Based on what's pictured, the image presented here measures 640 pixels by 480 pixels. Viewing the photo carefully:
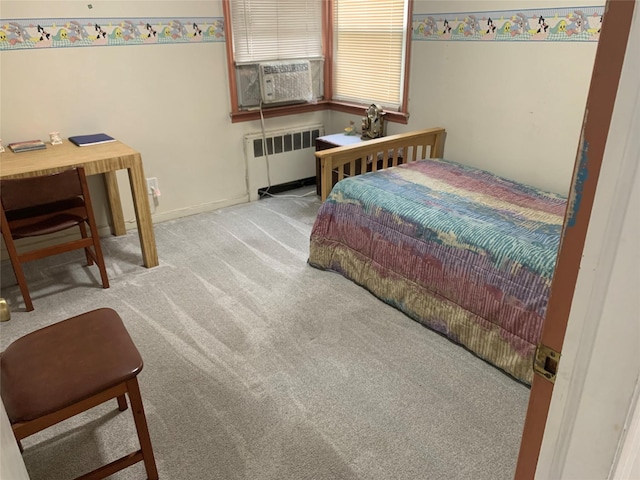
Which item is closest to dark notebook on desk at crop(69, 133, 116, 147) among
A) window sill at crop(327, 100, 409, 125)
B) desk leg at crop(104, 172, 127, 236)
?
desk leg at crop(104, 172, 127, 236)

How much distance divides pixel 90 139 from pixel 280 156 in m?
1.52

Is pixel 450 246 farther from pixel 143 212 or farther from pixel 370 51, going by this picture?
pixel 370 51

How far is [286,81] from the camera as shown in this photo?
3732 millimetres

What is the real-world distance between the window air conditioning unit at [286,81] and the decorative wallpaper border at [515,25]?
986 millimetres

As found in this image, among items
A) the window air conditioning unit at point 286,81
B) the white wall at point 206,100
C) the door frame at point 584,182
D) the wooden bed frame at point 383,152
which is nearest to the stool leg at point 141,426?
the door frame at point 584,182

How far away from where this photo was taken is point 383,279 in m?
2.46

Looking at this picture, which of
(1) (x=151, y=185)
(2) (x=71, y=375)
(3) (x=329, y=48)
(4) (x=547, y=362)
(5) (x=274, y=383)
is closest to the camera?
(4) (x=547, y=362)

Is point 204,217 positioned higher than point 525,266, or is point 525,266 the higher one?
point 525,266

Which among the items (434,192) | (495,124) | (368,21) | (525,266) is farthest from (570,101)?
(368,21)

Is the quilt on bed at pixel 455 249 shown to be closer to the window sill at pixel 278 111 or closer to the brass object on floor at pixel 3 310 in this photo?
the window sill at pixel 278 111

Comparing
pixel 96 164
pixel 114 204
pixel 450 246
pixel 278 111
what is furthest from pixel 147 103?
pixel 450 246

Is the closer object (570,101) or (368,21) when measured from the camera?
(570,101)

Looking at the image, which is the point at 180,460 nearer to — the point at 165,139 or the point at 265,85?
the point at 165,139

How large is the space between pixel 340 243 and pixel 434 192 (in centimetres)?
60
